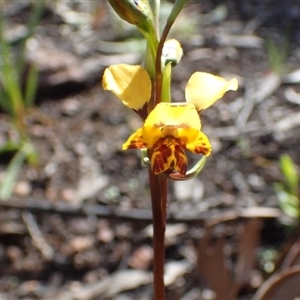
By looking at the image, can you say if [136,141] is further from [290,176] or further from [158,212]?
[290,176]

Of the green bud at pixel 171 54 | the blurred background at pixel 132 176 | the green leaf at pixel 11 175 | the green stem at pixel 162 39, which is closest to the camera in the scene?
the green stem at pixel 162 39

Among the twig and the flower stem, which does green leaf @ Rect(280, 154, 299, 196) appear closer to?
the twig

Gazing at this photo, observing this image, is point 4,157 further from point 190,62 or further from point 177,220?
point 190,62

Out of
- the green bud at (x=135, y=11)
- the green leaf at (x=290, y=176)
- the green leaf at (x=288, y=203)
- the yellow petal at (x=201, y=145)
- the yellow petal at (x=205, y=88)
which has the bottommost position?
the green leaf at (x=288, y=203)

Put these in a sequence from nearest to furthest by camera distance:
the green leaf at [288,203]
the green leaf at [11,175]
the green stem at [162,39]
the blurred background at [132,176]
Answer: the green stem at [162,39] → the blurred background at [132,176] → the green leaf at [288,203] → the green leaf at [11,175]

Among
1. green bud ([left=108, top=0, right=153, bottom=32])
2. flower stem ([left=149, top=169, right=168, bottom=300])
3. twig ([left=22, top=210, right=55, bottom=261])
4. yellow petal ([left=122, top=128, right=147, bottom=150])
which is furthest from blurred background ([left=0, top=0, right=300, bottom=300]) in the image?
green bud ([left=108, top=0, right=153, bottom=32])

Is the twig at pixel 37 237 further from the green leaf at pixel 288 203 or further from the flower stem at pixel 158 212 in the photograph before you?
the flower stem at pixel 158 212

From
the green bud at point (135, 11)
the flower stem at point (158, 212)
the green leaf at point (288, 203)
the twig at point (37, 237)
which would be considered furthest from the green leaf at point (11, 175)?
the green bud at point (135, 11)
